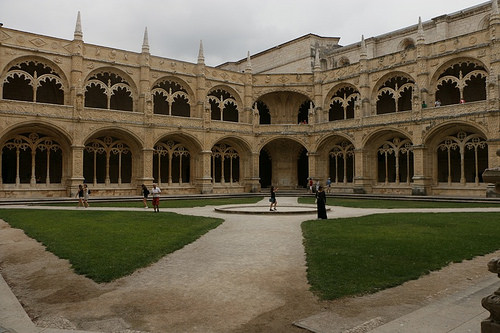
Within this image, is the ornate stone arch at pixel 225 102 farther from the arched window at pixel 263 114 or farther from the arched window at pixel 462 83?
the arched window at pixel 462 83

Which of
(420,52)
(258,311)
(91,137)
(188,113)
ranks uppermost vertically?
(420,52)

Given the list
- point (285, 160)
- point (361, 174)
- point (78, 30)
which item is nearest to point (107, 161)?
point (78, 30)

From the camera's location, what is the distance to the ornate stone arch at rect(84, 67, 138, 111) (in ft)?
92.9

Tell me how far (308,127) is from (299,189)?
5748mm

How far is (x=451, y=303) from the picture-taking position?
4762 mm

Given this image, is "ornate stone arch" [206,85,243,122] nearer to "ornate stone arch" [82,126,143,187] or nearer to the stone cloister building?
the stone cloister building

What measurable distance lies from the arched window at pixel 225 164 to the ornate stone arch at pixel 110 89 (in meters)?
8.09

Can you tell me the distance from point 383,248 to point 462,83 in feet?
73.1

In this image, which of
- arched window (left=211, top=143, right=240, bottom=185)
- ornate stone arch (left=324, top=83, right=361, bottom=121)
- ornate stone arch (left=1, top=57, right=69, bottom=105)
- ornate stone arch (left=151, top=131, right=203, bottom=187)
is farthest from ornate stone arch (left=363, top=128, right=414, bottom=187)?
ornate stone arch (left=1, top=57, right=69, bottom=105)

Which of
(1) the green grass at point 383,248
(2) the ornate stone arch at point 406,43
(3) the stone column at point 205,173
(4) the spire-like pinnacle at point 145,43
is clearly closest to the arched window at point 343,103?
(2) the ornate stone arch at point 406,43

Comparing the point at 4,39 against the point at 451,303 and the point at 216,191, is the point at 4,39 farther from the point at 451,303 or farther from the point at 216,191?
the point at 451,303

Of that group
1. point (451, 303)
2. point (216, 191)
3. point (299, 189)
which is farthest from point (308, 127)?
point (451, 303)

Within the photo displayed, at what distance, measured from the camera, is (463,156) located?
1032 inches

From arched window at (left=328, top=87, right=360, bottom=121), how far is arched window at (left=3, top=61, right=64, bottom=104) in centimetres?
2184
